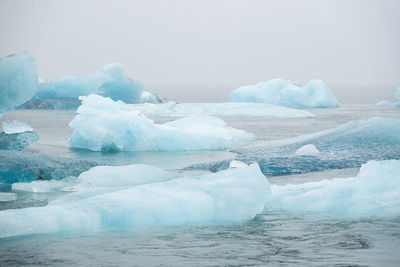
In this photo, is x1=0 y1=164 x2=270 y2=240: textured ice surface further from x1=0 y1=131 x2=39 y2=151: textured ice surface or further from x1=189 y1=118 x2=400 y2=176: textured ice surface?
x1=0 y1=131 x2=39 y2=151: textured ice surface

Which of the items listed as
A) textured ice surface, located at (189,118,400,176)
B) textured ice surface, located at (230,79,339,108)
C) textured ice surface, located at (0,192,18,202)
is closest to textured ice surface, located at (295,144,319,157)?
textured ice surface, located at (189,118,400,176)

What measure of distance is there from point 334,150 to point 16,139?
732 cm

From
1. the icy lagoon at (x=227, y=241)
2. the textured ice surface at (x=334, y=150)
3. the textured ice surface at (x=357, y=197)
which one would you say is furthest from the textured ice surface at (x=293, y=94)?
the textured ice surface at (x=357, y=197)

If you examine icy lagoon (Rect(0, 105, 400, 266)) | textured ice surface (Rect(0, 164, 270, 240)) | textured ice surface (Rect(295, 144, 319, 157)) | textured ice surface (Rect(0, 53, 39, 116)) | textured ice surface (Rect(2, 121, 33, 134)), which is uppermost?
textured ice surface (Rect(0, 53, 39, 116))

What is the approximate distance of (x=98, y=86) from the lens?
106ft

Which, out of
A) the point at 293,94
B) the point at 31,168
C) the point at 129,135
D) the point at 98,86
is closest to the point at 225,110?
the point at 293,94

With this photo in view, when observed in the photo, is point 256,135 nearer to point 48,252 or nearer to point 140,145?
point 140,145

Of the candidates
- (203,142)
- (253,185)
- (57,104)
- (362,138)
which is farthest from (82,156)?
(57,104)

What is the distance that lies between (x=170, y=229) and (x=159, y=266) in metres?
1.45

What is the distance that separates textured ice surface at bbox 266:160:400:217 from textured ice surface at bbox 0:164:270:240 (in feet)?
2.47

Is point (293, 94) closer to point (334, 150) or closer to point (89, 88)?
point (89, 88)

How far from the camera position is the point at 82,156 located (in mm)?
14570

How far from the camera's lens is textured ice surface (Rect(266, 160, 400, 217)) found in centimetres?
795

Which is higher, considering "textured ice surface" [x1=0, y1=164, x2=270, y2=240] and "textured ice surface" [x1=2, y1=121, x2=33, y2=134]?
"textured ice surface" [x1=2, y1=121, x2=33, y2=134]
